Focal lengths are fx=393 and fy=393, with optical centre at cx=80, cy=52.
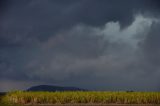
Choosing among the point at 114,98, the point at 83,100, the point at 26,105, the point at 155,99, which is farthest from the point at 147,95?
the point at 26,105

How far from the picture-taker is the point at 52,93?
48.0m

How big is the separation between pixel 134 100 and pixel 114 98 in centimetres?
242

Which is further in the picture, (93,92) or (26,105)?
(93,92)

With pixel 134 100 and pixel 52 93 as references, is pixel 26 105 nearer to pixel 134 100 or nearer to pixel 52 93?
pixel 52 93

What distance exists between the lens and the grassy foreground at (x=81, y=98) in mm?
47000

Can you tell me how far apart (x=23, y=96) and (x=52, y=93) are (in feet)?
11.7

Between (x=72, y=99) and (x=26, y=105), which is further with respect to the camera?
(x=72, y=99)

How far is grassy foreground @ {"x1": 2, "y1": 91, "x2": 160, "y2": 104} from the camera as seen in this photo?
47000mm

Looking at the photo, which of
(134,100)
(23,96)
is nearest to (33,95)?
(23,96)

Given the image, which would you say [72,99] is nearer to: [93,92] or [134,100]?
[93,92]

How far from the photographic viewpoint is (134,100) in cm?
4762

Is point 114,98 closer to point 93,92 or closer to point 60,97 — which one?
point 93,92

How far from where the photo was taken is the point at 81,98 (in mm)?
47062

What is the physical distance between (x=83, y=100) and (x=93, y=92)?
8.15ft
